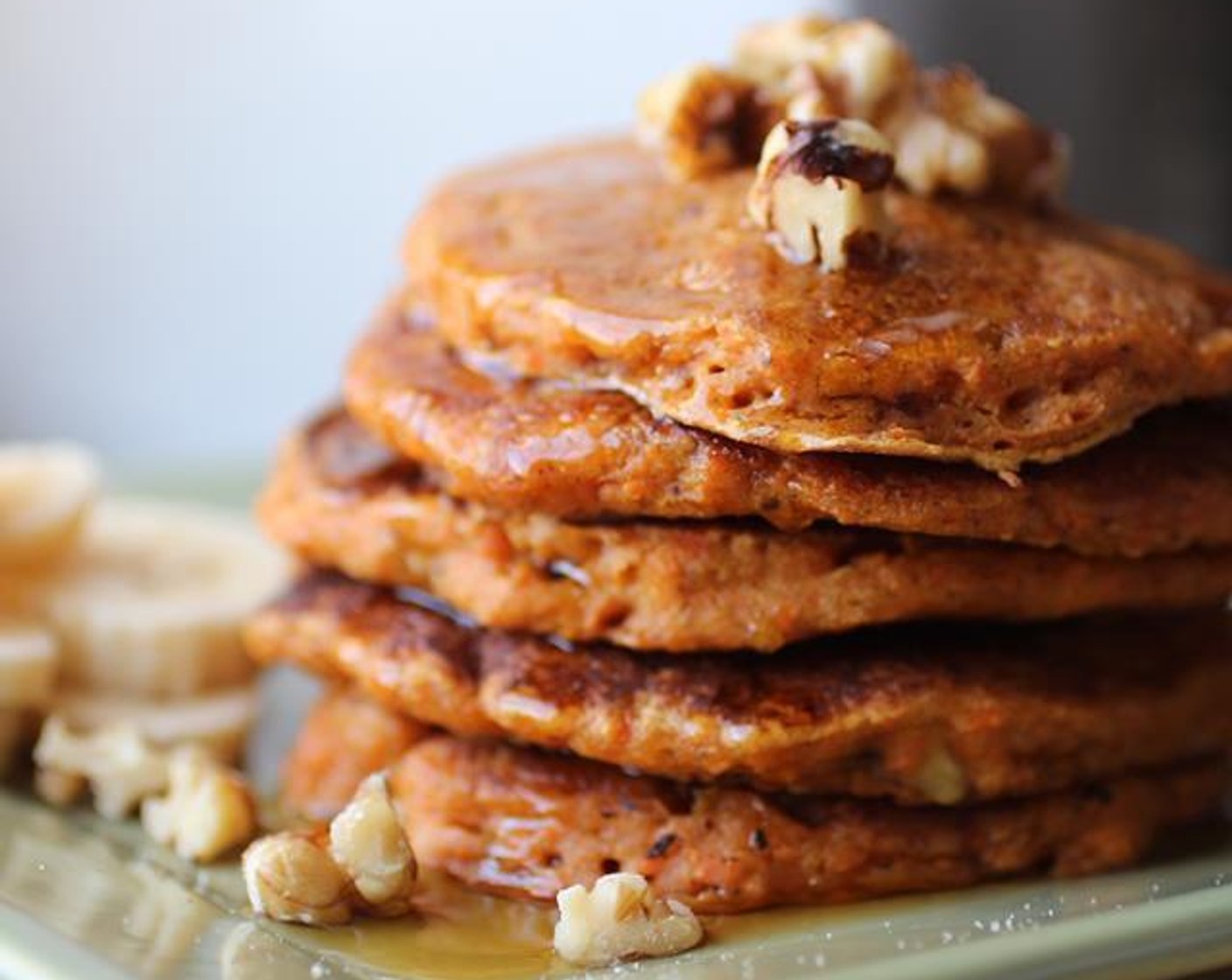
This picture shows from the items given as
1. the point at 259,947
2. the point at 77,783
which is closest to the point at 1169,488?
the point at 259,947

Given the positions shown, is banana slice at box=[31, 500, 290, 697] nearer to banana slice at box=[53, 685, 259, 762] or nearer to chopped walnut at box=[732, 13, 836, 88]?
banana slice at box=[53, 685, 259, 762]

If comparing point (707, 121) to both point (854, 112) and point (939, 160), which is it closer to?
point (854, 112)

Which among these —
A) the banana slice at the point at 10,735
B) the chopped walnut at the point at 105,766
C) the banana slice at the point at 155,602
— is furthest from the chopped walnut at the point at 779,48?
the banana slice at the point at 10,735

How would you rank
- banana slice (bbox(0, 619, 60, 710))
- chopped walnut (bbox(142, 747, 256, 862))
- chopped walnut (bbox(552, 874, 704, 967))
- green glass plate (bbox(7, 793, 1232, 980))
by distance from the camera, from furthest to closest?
banana slice (bbox(0, 619, 60, 710)) → chopped walnut (bbox(142, 747, 256, 862)) → chopped walnut (bbox(552, 874, 704, 967)) → green glass plate (bbox(7, 793, 1232, 980))

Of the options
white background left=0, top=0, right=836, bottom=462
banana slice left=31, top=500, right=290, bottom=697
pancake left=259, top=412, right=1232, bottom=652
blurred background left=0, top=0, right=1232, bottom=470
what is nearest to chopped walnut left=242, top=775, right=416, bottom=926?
pancake left=259, top=412, right=1232, bottom=652

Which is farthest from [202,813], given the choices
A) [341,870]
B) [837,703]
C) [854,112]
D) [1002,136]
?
[1002,136]

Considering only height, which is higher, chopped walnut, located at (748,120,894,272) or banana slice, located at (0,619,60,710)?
chopped walnut, located at (748,120,894,272)

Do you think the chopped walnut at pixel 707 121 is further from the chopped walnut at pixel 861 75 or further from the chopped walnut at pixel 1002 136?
the chopped walnut at pixel 1002 136
